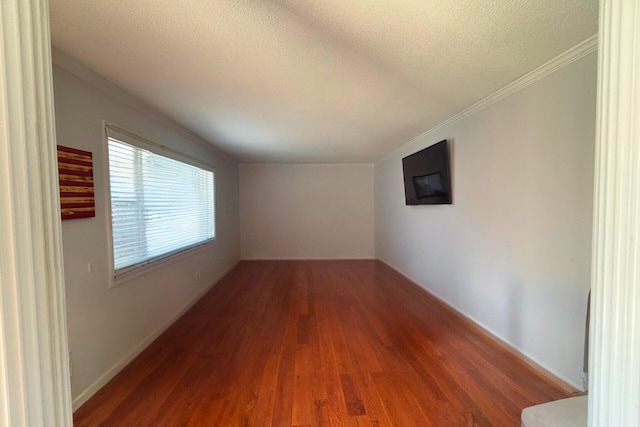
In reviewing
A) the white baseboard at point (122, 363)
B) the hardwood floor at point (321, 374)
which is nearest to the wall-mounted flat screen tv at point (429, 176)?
the hardwood floor at point (321, 374)

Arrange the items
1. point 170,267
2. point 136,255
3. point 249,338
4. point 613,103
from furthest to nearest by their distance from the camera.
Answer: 1. point 170,267
2. point 249,338
3. point 136,255
4. point 613,103

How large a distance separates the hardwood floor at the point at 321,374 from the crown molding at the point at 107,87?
2.27 metres

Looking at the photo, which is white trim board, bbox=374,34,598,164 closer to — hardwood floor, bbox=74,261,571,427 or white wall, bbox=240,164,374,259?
hardwood floor, bbox=74,261,571,427

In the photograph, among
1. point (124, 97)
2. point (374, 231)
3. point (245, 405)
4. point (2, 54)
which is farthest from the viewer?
point (374, 231)

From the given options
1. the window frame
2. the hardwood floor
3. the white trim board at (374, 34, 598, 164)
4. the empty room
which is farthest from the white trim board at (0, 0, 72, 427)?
the white trim board at (374, 34, 598, 164)

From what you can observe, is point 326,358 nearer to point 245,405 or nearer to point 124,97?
point 245,405

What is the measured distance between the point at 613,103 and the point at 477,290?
8.64 ft

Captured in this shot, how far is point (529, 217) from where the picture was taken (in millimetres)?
2281

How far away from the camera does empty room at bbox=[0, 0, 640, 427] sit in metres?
0.72

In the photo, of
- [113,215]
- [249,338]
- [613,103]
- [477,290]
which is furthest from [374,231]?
[613,103]

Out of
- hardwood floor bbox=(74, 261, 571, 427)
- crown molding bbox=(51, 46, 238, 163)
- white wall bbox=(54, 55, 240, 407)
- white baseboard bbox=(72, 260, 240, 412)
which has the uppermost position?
crown molding bbox=(51, 46, 238, 163)

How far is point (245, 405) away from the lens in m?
1.89

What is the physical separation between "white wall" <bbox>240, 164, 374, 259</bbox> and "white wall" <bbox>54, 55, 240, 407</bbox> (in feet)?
12.3

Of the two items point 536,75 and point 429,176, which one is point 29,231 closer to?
point 536,75
